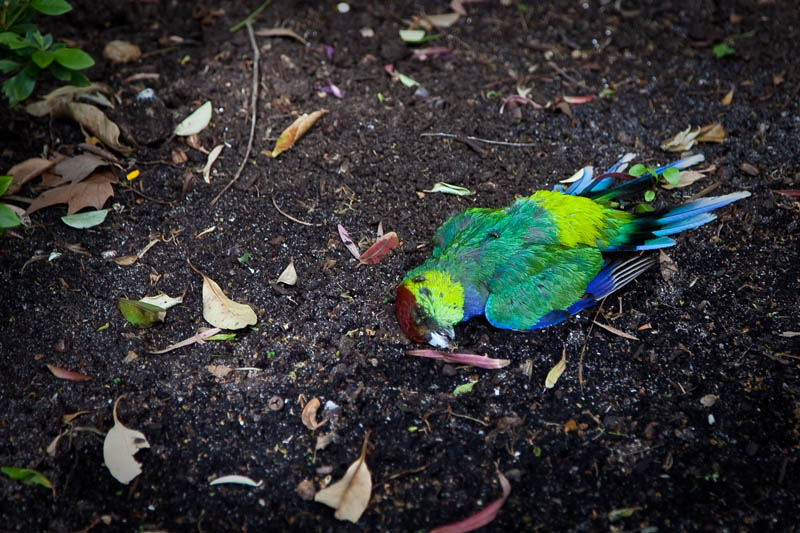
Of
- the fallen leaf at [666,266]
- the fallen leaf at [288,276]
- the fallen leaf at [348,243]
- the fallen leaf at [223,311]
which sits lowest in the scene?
the fallen leaf at [223,311]

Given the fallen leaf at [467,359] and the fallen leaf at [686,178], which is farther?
the fallen leaf at [686,178]

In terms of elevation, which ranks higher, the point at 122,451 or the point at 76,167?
the point at 76,167

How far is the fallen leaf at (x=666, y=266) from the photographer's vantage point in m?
3.55

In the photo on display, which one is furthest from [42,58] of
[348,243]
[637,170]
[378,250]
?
[637,170]

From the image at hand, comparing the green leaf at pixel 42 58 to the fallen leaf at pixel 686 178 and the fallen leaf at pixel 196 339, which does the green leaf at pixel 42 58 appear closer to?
the fallen leaf at pixel 196 339

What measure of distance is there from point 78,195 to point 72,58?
799 mm

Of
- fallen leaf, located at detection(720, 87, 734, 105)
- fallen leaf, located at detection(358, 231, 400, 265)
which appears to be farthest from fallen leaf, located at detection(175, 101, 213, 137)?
fallen leaf, located at detection(720, 87, 734, 105)

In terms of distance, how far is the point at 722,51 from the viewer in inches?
186

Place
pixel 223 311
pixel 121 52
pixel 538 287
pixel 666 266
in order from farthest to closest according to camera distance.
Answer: pixel 121 52
pixel 666 266
pixel 223 311
pixel 538 287

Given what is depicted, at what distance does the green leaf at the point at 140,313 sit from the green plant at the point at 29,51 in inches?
48.9

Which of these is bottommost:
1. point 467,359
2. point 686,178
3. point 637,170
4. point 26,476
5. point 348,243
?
point 26,476

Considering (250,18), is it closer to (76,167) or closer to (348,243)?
(76,167)

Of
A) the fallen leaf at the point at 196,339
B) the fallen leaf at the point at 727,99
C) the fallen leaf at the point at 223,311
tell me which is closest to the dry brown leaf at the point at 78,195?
the fallen leaf at the point at 223,311

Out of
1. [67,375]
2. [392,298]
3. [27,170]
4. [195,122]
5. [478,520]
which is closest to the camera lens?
[478,520]
